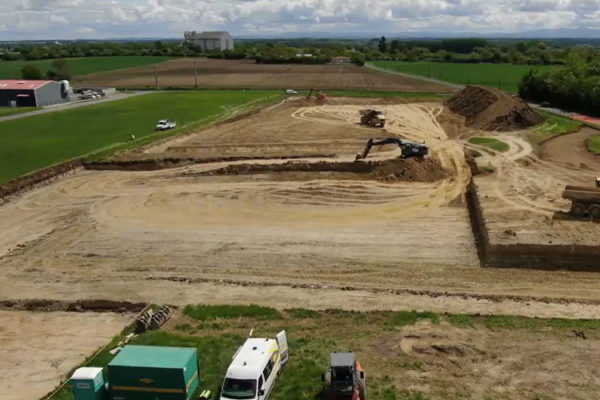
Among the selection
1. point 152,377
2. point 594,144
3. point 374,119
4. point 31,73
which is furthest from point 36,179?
point 31,73

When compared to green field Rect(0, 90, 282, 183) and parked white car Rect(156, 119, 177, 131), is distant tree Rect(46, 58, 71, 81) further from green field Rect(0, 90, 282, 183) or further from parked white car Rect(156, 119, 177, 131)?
parked white car Rect(156, 119, 177, 131)

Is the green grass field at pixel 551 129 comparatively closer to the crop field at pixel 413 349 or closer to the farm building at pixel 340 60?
A: the crop field at pixel 413 349

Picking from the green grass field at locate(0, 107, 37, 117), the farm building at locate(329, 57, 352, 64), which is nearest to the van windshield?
the green grass field at locate(0, 107, 37, 117)

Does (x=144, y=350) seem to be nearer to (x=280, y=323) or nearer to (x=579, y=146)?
(x=280, y=323)

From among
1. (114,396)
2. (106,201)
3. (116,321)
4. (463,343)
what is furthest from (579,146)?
(114,396)

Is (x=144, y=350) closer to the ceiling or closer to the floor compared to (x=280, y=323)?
closer to the ceiling

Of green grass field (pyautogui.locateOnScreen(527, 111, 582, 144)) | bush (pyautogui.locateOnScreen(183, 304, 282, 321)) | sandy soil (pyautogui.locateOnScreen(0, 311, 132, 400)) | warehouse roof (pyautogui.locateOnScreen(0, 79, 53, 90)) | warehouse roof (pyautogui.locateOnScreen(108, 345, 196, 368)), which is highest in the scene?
warehouse roof (pyautogui.locateOnScreen(0, 79, 53, 90))

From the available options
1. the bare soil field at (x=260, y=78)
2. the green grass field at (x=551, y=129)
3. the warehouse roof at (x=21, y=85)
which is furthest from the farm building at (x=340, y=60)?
the green grass field at (x=551, y=129)
